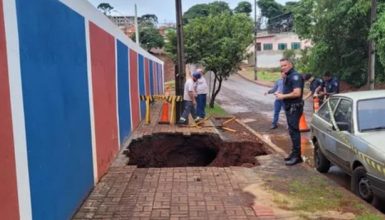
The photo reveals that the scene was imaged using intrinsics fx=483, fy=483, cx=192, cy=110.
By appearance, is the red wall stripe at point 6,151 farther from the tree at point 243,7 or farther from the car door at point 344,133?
the tree at point 243,7

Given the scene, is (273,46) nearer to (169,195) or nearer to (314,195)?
(314,195)

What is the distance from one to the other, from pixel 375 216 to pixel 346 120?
216 cm

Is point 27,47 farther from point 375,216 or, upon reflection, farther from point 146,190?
point 375,216

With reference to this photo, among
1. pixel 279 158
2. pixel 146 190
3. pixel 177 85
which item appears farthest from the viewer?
pixel 177 85

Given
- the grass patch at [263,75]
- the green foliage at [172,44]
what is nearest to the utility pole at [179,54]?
the green foliage at [172,44]

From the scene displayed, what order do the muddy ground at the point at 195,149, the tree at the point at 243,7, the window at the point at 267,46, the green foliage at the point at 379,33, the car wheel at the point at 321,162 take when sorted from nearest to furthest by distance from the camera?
the car wheel at the point at 321,162 < the muddy ground at the point at 195,149 < the green foliage at the point at 379,33 < the window at the point at 267,46 < the tree at the point at 243,7

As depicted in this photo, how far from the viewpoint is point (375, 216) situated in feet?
17.5

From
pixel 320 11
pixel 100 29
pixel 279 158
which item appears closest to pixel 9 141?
pixel 100 29

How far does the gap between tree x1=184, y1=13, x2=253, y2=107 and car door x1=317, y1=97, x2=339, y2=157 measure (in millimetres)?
13411

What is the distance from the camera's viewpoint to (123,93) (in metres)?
11.0

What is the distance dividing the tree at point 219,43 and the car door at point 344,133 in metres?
14.4

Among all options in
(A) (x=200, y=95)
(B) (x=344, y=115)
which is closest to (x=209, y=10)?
(A) (x=200, y=95)

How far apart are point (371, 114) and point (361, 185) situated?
3.81ft

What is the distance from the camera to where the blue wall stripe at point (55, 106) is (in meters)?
4.05
